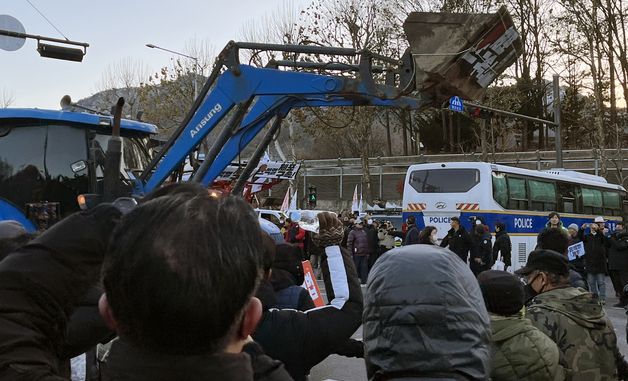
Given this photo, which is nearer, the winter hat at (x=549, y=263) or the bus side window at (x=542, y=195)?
the winter hat at (x=549, y=263)

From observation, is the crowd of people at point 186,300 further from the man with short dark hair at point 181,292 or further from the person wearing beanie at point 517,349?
the person wearing beanie at point 517,349

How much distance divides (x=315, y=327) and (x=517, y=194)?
19.3m

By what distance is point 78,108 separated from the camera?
8.14 meters

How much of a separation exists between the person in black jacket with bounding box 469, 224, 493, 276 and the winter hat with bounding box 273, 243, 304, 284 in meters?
12.1

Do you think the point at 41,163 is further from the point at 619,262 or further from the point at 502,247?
the point at 502,247

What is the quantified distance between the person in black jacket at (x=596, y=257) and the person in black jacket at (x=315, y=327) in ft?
39.8

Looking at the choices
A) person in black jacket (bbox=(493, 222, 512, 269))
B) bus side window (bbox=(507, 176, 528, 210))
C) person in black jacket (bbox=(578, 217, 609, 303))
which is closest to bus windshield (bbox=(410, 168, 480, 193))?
bus side window (bbox=(507, 176, 528, 210))

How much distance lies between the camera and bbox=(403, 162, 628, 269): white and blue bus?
20.2 metres

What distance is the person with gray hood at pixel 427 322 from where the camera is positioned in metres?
1.60

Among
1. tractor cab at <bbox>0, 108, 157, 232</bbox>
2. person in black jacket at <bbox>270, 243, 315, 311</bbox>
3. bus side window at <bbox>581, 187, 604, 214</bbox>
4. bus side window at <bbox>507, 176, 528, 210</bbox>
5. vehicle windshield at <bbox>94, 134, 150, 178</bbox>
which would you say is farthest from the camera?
bus side window at <bbox>581, 187, 604, 214</bbox>

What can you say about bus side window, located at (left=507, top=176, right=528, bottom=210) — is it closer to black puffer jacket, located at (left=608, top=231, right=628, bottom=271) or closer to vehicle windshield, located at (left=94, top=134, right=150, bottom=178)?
black puffer jacket, located at (left=608, top=231, right=628, bottom=271)

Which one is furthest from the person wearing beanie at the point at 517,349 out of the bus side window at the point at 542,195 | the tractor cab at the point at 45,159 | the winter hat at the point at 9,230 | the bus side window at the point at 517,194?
the bus side window at the point at 542,195

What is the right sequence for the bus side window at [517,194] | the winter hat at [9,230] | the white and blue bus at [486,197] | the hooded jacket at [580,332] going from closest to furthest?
the winter hat at [9,230] < the hooded jacket at [580,332] < the white and blue bus at [486,197] < the bus side window at [517,194]

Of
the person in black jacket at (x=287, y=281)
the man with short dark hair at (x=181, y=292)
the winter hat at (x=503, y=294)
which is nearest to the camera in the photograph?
the man with short dark hair at (x=181, y=292)
